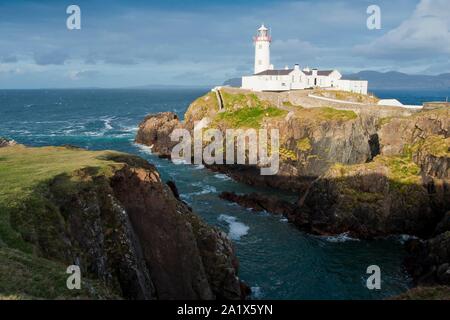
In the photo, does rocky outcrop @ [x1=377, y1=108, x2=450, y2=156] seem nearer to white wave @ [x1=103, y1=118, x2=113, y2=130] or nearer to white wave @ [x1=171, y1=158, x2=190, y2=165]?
Answer: white wave @ [x1=171, y1=158, x2=190, y2=165]

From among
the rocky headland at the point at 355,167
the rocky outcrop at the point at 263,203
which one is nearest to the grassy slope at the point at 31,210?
the rocky outcrop at the point at 263,203

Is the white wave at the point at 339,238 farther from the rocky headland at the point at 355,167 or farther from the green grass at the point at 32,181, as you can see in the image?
the green grass at the point at 32,181

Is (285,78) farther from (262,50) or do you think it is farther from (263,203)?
(263,203)

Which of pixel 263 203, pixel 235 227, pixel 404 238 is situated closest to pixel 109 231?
pixel 235 227

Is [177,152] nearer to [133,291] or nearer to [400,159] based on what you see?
[400,159]

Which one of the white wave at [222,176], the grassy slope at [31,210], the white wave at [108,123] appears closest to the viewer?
the grassy slope at [31,210]
